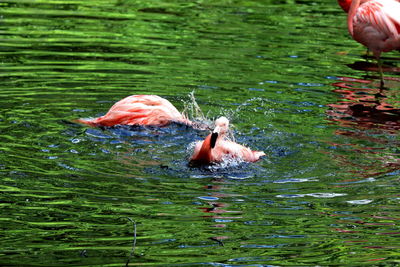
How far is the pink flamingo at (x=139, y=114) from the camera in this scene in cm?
769

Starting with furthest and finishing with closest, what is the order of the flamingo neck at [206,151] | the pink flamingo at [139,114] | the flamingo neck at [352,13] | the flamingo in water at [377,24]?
the flamingo neck at [352,13], the flamingo in water at [377,24], the pink flamingo at [139,114], the flamingo neck at [206,151]

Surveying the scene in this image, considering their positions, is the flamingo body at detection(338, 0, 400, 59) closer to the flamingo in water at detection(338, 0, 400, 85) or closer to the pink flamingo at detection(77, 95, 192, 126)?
the flamingo in water at detection(338, 0, 400, 85)

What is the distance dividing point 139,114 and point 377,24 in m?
4.05

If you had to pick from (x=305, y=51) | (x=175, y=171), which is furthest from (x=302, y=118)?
(x=305, y=51)

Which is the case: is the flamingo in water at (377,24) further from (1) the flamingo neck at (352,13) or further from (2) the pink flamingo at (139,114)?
(2) the pink flamingo at (139,114)

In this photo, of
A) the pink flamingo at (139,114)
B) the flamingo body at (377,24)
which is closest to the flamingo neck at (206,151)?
the pink flamingo at (139,114)

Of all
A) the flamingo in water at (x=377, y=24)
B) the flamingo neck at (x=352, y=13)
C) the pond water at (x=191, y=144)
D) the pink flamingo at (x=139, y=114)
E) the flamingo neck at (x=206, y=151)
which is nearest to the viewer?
the pond water at (x=191, y=144)

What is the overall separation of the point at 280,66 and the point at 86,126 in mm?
3448

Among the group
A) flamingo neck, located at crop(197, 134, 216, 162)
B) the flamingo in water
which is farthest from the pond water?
the flamingo in water

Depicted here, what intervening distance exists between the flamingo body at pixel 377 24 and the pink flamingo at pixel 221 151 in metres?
4.10

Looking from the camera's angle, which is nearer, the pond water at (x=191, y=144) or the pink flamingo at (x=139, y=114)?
the pond water at (x=191, y=144)

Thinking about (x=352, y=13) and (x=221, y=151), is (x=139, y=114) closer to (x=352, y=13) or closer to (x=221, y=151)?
(x=221, y=151)

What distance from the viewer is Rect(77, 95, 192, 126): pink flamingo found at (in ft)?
25.2

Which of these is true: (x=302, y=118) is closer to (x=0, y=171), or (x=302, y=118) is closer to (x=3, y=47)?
(x=0, y=171)
